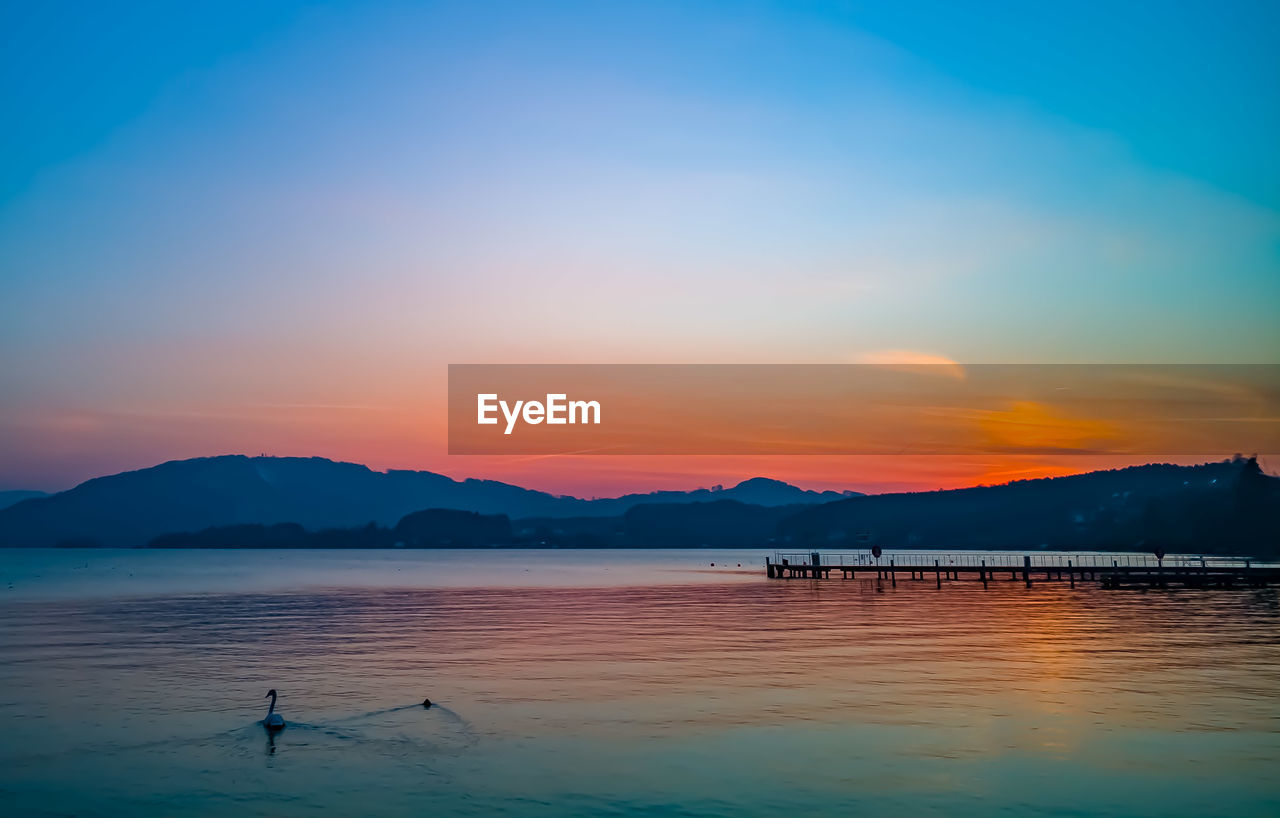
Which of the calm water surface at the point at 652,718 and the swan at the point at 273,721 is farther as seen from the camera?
the swan at the point at 273,721

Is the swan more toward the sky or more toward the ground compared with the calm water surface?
more toward the sky

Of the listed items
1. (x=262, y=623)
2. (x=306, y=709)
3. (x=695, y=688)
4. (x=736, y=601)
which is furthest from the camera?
(x=736, y=601)

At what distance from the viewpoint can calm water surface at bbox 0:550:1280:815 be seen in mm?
23406

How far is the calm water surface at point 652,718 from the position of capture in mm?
23406

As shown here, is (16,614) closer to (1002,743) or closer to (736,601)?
(736,601)

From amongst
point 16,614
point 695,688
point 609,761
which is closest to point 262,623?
point 16,614

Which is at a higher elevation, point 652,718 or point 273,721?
point 273,721

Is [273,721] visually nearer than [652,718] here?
Yes

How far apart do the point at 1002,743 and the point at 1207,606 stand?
5728cm

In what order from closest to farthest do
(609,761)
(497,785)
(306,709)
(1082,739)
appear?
(497,785)
(609,761)
(1082,739)
(306,709)

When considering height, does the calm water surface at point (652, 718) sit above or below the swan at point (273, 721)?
below

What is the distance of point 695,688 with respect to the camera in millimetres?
37156

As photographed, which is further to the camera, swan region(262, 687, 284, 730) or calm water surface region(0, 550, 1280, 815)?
swan region(262, 687, 284, 730)

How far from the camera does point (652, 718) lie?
31.8 m
